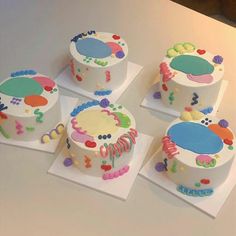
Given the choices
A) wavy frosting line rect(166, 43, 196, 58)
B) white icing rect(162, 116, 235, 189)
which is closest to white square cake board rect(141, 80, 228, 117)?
wavy frosting line rect(166, 43, 196, 58)

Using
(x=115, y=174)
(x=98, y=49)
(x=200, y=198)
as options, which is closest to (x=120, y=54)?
(x=98, y=49)

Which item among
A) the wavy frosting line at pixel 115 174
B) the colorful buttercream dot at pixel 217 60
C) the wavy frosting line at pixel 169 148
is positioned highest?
the colorful buttercream dot at pixel 217 60

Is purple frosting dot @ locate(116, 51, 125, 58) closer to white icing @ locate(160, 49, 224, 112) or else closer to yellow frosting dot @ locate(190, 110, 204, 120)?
white icing @ locate(160, 49, 224, 112)

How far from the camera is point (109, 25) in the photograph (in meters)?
1.66

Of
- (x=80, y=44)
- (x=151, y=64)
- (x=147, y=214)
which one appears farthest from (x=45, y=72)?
(x=147, y=214)

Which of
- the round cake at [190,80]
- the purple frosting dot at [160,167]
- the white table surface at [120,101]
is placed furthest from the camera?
the round cake at [190,80]

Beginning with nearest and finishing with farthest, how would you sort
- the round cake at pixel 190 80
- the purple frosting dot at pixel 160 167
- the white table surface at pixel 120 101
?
the white table surface at pixel 120 101, the purple frosting dot at pixel 160 167, the round cake at pixel 190 80

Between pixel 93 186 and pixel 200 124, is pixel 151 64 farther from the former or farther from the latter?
pixel 93 186

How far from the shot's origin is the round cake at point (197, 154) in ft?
3.58

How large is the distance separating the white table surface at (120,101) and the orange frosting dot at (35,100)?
0.13m

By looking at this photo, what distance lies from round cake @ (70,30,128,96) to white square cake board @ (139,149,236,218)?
0.93ft

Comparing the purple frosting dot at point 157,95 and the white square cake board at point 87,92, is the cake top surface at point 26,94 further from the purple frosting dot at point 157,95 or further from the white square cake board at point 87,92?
the purple frosting dot at point 157,95

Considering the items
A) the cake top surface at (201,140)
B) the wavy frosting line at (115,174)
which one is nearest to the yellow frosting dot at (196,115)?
the cake top surface at (201,140)

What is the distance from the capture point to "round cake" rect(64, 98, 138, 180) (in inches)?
44.2
